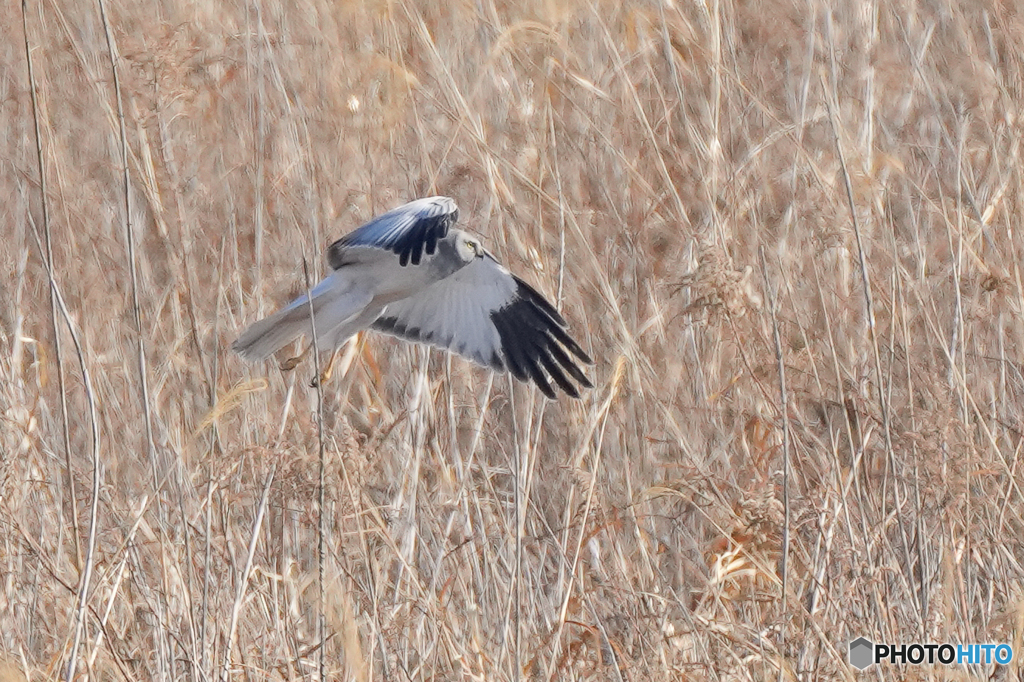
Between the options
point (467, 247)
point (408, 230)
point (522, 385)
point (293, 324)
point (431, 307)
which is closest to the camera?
point (408, 230)

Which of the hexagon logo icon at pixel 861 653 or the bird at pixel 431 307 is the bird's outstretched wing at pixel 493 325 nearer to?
the bird at pixel 431 307

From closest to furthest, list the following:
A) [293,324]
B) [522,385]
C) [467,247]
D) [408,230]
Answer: [408,230]
[293,324]
[467,247]
[522,385]

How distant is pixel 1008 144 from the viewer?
351 cm

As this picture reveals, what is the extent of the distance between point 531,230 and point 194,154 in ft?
3.17

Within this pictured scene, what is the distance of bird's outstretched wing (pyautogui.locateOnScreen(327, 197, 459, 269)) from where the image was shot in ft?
9.04

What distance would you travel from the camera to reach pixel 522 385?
3.31 metres

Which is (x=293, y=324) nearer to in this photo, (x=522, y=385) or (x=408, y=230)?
(x=408, y=230)

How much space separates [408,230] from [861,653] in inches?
50.0

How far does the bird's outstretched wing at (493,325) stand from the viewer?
10.1 ft

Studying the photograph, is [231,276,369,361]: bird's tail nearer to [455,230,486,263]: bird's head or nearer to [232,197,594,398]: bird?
[232,197,594,398]: bird

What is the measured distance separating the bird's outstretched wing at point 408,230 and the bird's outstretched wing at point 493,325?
279 mm

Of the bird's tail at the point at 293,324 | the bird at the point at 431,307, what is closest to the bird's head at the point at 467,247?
the bird at the point at 431,307

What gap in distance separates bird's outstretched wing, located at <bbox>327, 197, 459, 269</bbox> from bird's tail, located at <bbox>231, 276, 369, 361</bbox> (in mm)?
173

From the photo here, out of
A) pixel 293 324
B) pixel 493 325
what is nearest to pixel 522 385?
pixel 493 325
